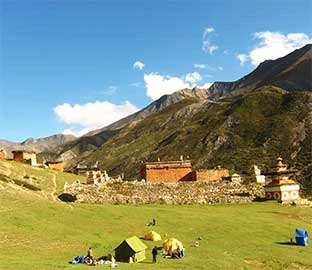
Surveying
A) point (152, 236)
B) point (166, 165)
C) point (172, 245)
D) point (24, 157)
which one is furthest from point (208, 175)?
point (24, 157)

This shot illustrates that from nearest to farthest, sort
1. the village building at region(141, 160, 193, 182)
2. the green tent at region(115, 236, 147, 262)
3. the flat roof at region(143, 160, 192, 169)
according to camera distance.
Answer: the green tent at region(115, 236, 147, 262)
the village building at region(141, 160, 193, 182)
the flat roof at region(143, 160, 192, 169)

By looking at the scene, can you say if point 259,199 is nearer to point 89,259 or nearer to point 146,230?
point 146,230

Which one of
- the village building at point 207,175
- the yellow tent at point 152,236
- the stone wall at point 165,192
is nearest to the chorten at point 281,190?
the stone wall at point 165,192

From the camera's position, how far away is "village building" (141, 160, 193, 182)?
313ft

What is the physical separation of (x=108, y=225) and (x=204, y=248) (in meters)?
13.8

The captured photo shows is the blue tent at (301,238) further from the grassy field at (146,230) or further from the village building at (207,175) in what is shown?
the village building at (207,175)

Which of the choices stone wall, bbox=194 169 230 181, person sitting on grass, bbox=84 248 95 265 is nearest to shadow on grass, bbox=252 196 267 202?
stone wall, bbox=194 169 230 181

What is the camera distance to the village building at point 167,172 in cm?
9544

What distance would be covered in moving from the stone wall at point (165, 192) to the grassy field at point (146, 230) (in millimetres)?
5422

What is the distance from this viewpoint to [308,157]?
511 feet

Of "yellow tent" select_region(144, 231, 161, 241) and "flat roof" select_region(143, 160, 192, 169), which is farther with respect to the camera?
"flat roof" select_region(143, 160, 192, 169)

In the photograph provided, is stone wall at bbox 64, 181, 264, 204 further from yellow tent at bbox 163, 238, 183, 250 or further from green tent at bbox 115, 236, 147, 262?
Answer: green tent at bbox 115, 236, 147, 262

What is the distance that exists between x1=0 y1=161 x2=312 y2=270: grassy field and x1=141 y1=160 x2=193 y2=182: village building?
23.3m

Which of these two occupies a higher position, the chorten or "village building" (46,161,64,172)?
"village building" (46,161,64,172)
